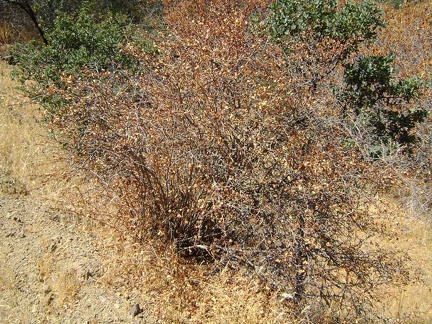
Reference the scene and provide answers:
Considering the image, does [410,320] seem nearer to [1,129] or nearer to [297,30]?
[297,30]

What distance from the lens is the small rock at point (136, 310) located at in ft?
13.3

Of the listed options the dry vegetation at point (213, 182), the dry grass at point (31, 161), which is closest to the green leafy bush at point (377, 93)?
the dry vegetation at point (213, 182)

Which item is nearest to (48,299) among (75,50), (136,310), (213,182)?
(136,310)

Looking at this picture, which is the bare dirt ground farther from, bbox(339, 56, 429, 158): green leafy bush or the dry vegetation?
bbox(339, 56, 429, 158): green leafy bush

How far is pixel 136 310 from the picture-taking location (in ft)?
13.4

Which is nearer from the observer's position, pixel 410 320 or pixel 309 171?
pixel 309 171

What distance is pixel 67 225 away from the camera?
500cm

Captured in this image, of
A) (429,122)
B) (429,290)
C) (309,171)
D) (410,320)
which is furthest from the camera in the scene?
(429,122)

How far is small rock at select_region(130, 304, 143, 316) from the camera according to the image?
4052 mm

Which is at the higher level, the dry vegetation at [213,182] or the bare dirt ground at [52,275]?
the dry vegetation at [213,182]

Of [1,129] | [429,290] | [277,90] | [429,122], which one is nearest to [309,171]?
[277,90]

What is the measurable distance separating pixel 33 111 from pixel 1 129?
1182 millimetres

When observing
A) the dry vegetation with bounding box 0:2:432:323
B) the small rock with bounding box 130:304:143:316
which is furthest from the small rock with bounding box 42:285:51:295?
the small rock with bounding box 130:304:143:316

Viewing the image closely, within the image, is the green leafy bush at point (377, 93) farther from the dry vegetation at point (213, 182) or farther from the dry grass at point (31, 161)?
the dry grass at point (31, 161)
